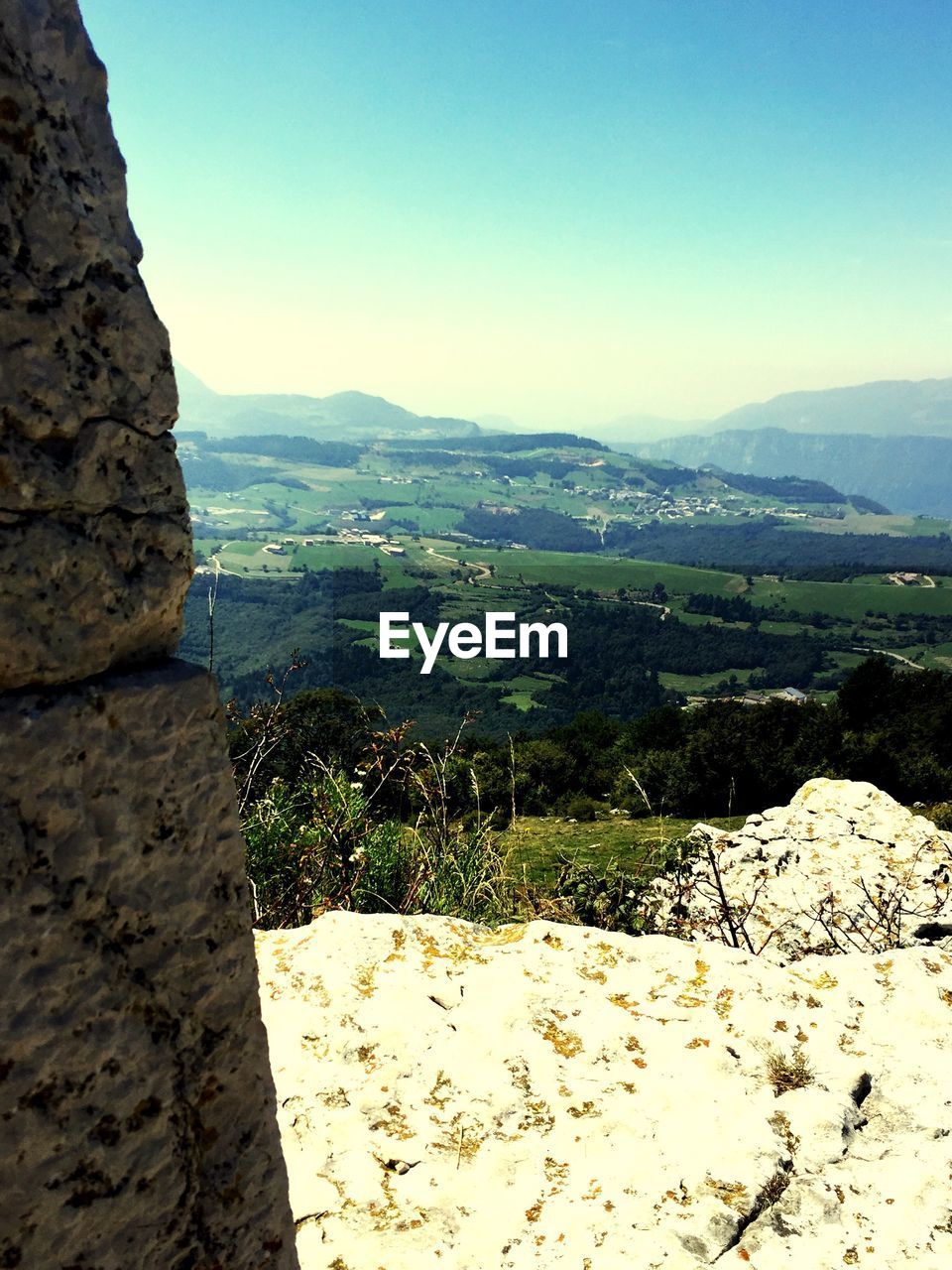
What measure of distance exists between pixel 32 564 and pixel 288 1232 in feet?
5.76

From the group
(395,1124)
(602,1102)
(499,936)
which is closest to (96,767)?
(395,1124)

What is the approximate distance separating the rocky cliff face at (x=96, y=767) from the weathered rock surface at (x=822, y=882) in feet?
13.7

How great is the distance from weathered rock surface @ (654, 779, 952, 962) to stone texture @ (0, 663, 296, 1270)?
404cm

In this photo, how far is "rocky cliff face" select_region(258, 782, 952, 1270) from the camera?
283 cm

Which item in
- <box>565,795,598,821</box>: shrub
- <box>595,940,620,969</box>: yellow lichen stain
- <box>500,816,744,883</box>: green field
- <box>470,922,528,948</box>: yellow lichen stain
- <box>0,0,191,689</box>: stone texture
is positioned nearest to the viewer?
<box>0,0,191,689</box>: stone texture

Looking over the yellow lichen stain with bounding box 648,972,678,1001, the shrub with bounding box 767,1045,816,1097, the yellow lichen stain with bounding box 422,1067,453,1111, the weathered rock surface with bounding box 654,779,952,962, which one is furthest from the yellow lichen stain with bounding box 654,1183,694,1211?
the weathered rock surface with bounding box 654,779,952,962

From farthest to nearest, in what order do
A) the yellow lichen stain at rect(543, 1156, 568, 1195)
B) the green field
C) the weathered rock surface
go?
the green field, the weathered rock surface, the yellow lichen stain at rect(543, 1156, 568, 1195)

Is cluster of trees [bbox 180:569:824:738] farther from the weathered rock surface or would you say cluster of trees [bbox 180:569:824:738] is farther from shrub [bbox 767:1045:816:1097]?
shrub [bbox 767:1045:816:1097]

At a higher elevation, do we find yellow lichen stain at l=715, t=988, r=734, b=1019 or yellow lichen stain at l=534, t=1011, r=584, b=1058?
yellow lichen stain at l=715, t=988, r=734, b=1019

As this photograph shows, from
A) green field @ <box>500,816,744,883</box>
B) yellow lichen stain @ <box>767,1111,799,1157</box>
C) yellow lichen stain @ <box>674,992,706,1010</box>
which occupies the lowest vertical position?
green field @ <box>500,816,744,883</box>

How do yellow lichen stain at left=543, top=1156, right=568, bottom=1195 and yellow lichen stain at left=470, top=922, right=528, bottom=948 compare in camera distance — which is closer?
yellow lichen stain at left=543, top=1156, right=568, bottom=1195

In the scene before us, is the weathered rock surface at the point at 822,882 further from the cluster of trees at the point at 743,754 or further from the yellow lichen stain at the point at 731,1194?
the cluster of trees at the point at 743,754

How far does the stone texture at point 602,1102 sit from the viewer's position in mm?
2822

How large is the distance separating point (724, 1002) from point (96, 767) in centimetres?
320
